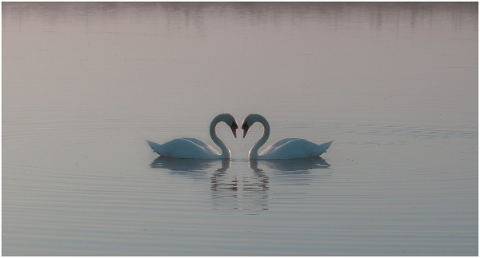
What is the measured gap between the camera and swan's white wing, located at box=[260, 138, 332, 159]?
13742 mm

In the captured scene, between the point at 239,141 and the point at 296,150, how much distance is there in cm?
158

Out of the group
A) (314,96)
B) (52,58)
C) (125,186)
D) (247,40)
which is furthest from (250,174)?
(247,40)

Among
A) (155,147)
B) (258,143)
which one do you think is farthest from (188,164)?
(258,143)

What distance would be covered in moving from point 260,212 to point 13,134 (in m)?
5.66

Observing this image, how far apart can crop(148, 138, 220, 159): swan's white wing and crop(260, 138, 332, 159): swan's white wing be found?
0.69 m

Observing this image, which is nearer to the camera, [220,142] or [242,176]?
[242,176]

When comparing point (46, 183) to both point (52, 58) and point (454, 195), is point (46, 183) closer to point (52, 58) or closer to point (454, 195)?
point (454, 195)

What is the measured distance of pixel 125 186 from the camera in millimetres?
11836

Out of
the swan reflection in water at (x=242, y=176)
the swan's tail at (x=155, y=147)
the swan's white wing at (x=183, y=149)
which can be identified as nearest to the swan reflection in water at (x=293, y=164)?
the swan reflection in water at (x=242, y=176)

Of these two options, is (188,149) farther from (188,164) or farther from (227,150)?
(227,150)

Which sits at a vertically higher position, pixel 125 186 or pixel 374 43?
pixel 374 43

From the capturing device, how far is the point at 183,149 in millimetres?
13734

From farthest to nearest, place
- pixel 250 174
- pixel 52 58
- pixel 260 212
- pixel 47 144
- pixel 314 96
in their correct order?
pixel 52 58
pixel 314 96
pixel 47 144
pixel 250 174
pixel 260 212

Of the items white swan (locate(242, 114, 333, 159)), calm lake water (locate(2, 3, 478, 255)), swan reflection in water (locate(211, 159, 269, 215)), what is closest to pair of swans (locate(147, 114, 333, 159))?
white swan (locate(242, 114, 333, 159))
